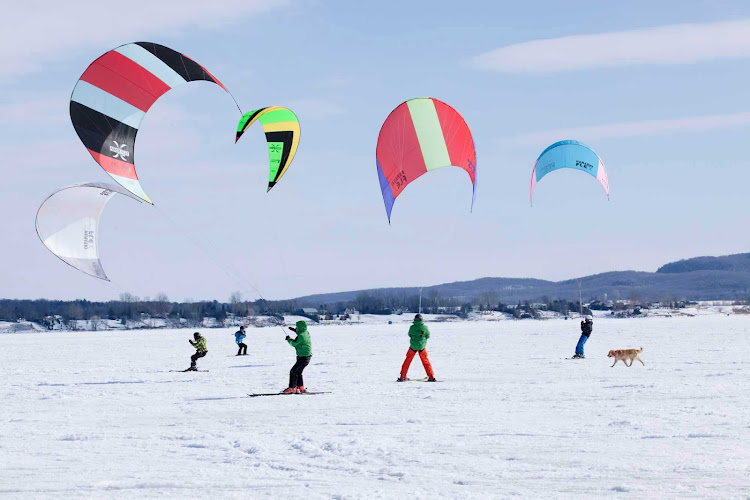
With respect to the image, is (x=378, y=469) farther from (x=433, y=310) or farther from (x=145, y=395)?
(x=433, y=310)

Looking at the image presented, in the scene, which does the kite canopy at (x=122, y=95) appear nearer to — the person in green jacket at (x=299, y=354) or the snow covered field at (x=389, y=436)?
the person in green jacket at (x=299, y=354)

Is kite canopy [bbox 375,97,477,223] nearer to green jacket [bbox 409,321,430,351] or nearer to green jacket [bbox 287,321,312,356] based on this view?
green jacket [bbox 409,321,430,351]

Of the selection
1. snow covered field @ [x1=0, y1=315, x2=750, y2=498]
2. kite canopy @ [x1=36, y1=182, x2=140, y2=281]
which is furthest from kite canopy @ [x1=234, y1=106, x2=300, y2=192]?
snow covered field @ [x1=0, y1=315, x2=750, y2=498]

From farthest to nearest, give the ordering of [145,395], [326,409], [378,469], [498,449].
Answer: [145,395], [326,409], [498,449], [378,469]

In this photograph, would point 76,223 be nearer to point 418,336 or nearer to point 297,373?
A: point 297,373

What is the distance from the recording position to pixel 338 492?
20.2 ft

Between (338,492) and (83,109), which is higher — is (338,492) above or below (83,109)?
below

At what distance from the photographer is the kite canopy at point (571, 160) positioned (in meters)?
19.0

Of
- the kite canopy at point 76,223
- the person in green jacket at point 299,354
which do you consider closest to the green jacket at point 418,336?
the person in green jacket at point 299,354

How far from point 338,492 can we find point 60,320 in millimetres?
105479

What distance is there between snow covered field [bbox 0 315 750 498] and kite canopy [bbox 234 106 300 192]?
3.41m

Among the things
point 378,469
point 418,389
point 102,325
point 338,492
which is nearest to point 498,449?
point 378,469

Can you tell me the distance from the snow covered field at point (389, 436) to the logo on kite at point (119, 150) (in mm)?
3379

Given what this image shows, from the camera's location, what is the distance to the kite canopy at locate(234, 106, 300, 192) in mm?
13781
